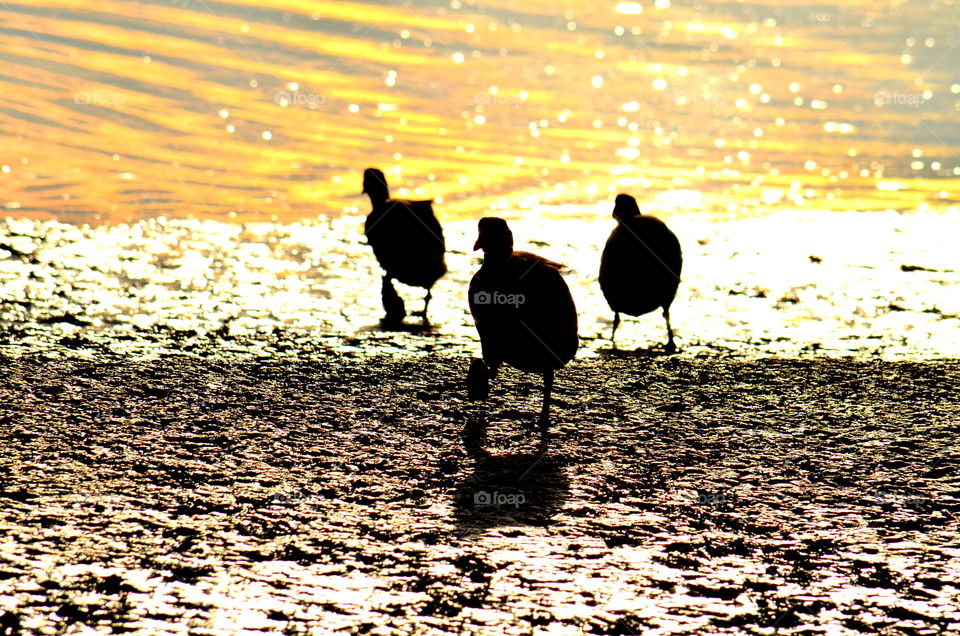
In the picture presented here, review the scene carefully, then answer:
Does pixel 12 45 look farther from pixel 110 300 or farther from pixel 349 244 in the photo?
pixel 110 300

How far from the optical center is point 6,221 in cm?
905

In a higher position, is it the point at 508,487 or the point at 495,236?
the point at 495,236

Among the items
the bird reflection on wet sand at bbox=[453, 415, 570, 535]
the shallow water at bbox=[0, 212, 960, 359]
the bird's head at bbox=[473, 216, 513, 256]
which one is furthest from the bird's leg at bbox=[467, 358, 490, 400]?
the shallow water at bbox=[0, 212, 960, 359]

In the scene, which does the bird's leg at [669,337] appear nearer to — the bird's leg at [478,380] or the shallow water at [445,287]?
the shallow water at [445,287]

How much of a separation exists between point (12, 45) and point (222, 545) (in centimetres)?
1331


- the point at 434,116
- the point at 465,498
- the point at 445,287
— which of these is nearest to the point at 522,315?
the point at 465,498

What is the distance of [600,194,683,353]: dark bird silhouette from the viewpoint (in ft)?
23.5

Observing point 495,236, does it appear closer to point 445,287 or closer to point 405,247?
point 405,247

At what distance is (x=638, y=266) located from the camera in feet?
23.6

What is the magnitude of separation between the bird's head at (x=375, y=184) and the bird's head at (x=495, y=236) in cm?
302

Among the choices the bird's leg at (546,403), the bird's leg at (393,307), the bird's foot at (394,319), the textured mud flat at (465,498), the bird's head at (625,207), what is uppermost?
the bird's head at (625,207)

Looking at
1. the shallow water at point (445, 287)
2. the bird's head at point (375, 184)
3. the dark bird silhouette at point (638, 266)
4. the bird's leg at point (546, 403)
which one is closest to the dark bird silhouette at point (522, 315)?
the bird's leg at point (546, 403)

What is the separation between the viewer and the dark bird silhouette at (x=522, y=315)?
540 cm

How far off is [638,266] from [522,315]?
2001 mm
